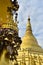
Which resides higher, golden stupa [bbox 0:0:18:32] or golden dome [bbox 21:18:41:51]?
golden stupa [bbox 0:0:18:32]

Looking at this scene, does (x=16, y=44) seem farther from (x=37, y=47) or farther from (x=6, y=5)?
(x=37, y=47)

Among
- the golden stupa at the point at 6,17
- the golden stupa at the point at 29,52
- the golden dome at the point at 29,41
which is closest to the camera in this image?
the golden stupa at the point at 6,17

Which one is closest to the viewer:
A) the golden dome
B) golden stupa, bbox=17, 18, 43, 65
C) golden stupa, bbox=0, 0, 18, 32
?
golden stupa, bbox=0, 0, 18, 32

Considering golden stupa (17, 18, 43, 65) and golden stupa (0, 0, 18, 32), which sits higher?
golden stupa (0, 0, 18, 32)

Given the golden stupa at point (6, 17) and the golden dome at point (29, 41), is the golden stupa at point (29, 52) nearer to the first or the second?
the golden dome at point (29, 41)

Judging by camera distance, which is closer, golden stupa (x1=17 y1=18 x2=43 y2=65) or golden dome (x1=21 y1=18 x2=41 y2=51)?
golden stupa (x1=17 y1=18 x2=43 y2=65)

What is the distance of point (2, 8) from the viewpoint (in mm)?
10344

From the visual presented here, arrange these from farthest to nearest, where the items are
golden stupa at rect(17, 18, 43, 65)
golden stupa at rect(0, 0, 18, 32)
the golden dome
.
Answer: the golden dome, golden stupa at rect(17, 18, 43, 65), golden stupa at rect(0, 0, 18, 32)

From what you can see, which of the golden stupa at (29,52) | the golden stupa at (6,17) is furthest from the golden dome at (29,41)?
the golden stupa at (6,17)

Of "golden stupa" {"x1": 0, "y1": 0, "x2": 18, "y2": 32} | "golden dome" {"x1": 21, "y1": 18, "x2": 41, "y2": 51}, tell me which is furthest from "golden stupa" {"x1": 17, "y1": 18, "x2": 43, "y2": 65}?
"golden stupa" {"x1": 0, "y1": 0, "x2": 18, "y2": 32}

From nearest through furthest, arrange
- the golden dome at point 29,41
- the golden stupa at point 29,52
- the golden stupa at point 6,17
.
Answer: the golden stupa at point 6,17
the golden stupa at point 29,52
the golden dome at point 29,41

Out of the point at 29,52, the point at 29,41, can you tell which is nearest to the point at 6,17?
the point at 29,52

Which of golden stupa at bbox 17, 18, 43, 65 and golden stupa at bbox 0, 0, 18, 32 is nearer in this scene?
golden stupa at bbox 0, 0, 18, 32

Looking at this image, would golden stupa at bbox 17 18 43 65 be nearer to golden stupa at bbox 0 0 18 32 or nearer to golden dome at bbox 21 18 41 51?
golden dome at bbox 21 18 41 51
